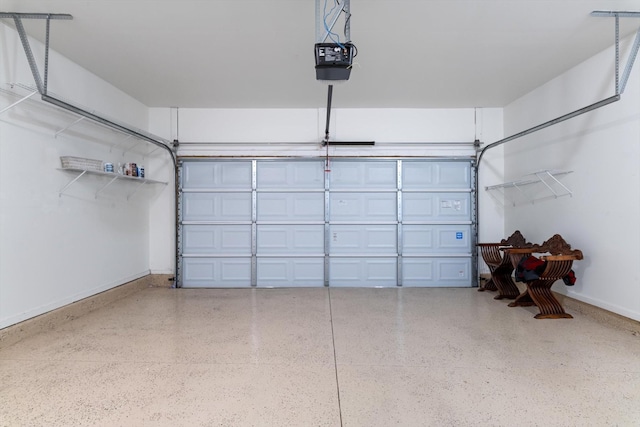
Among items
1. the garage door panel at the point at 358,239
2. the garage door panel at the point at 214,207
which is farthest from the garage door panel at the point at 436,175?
the garage door panel at the point at 214,207

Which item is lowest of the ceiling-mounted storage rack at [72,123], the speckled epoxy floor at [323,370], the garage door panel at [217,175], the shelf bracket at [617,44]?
the speckled epoxy floor at [323,370]

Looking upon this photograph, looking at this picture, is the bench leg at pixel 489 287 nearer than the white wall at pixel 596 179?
No

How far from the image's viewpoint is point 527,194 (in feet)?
15.1

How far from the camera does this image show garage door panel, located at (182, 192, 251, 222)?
204 inches

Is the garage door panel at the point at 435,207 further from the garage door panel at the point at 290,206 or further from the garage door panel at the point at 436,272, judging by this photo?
the garage door panel at the point at 290,206

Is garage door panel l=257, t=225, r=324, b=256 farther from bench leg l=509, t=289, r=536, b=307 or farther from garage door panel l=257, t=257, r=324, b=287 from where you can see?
bench leg l=509, t=289, r=536, b=307

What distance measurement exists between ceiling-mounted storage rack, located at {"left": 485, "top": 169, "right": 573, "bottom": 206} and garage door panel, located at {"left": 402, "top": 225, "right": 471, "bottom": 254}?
0.73m

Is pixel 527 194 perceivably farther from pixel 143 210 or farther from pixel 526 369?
pixel 143 210

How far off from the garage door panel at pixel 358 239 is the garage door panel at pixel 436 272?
0.46 metres

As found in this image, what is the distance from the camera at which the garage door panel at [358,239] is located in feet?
16.9

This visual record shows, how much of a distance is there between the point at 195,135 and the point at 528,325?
5.19m

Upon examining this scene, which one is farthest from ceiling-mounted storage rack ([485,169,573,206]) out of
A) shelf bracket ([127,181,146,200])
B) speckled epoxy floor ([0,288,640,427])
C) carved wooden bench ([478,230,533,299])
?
shelf bracket ([127,181,146,200])

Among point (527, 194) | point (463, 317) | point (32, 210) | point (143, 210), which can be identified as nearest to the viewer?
point (32, 210)

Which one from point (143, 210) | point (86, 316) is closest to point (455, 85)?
point (143, 210)
